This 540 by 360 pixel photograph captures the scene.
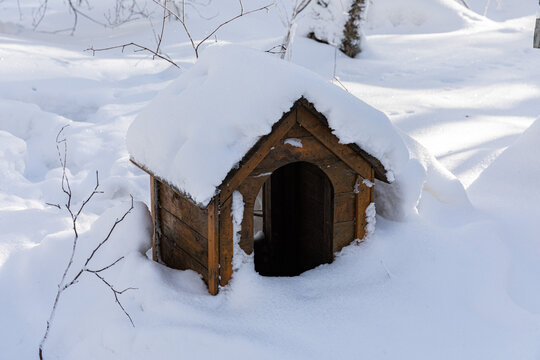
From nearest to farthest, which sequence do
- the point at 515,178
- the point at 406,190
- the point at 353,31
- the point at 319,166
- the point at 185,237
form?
the point at 319,166 < the point at 185,237 < the point at 406,190 < the point at 515,178 < the point at 353,31

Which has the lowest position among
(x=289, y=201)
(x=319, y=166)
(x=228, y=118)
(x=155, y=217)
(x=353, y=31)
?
(x=289, y=201)

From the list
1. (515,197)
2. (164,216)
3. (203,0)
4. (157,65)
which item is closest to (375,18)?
(203,0)

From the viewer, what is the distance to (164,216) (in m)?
3.53

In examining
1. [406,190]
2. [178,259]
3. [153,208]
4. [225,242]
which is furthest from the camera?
[406,190]

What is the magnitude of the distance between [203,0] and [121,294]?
11410 millimetres

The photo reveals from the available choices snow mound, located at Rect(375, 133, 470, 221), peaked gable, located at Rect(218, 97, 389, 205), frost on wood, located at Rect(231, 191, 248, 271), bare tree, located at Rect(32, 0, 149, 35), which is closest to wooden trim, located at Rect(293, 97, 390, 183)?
peaked gable, located at Rect(218, 97, 389, 205)

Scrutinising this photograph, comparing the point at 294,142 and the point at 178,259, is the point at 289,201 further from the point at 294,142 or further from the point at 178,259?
the point at 294,142

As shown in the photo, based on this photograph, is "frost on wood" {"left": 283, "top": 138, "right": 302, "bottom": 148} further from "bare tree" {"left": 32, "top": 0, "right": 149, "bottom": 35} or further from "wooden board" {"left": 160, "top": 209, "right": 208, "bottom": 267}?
"bare tree" {"left": 32, "top": 0, "right": 149, "bottom": 35}

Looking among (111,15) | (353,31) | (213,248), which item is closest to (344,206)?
(213,248)

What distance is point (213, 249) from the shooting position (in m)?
2.99

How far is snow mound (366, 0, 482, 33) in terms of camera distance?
12.6 meters

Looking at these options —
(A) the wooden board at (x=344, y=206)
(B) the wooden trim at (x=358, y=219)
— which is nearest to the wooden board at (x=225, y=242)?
(A) the wooden board at (x=344, y=206)

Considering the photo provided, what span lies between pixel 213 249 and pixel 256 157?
1.66 ft

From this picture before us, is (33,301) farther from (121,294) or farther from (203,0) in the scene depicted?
(203,0)
